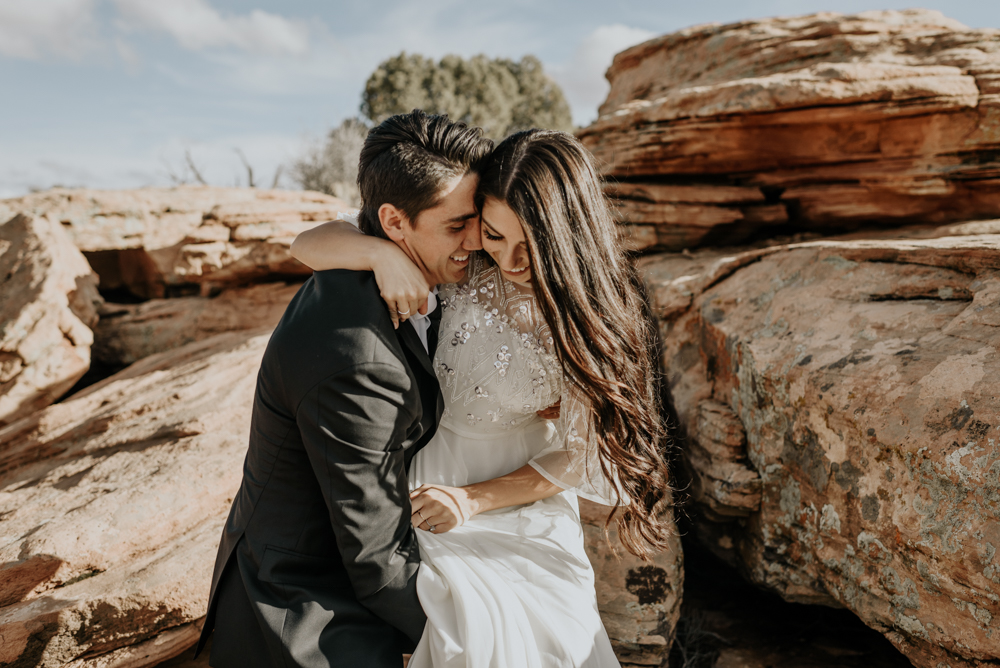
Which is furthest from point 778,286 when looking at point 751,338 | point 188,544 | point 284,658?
point 188,544

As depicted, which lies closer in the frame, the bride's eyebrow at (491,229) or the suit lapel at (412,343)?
the suit lapel at (412,343)

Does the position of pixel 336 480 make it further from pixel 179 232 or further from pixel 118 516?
pixel 179 232

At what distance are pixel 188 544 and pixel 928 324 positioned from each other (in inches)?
135

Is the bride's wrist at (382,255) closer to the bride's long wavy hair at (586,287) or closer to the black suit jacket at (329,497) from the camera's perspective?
the black suit jacket at (329,497)

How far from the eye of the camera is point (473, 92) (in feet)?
83.4

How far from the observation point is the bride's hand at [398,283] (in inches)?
70.6

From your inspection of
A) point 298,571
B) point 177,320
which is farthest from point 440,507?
point 177,320

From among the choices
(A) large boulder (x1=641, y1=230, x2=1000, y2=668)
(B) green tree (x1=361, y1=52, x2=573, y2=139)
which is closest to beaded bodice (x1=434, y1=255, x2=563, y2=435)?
(A) large boulder (x1=641, y1=230, x2=1000, y2=668)

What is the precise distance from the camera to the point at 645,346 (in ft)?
7.63

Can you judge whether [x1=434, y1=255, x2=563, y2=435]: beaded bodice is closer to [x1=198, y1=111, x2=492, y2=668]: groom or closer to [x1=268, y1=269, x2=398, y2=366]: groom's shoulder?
[x1=198, y1=111, x2=492, y2=668]: groom

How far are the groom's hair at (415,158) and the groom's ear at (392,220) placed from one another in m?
0.02

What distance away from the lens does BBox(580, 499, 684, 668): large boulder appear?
2645 millimetres

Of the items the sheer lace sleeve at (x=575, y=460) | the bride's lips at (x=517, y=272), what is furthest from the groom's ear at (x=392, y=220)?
the sheer lace sleeve at (x=575, y=460)

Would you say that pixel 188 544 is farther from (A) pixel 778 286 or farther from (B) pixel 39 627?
(A) pixel 778 286
